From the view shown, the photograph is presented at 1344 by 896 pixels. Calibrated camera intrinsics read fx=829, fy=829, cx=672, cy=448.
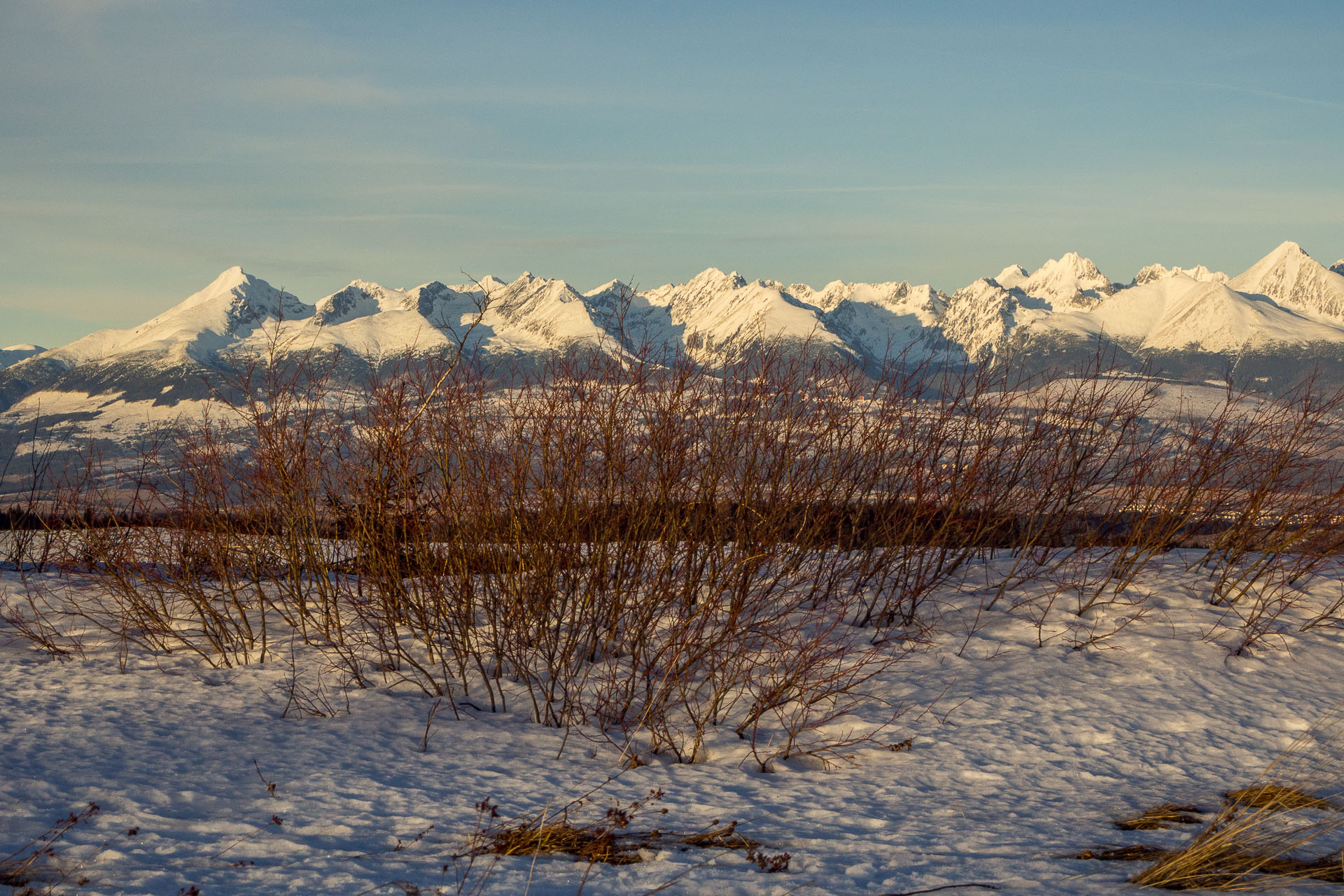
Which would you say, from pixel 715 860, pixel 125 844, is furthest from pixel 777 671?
pixel 125 844

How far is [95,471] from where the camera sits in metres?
9.62

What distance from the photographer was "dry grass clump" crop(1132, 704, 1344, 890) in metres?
3.63

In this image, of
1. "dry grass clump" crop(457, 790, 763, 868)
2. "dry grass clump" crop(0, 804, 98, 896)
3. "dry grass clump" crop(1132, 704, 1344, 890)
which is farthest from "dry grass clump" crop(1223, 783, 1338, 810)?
"dry grass clump" crop(0, 804, 98, 896)

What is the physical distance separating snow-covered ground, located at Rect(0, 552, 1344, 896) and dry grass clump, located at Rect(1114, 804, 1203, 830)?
12 centimetres

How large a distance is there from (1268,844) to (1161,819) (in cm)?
65

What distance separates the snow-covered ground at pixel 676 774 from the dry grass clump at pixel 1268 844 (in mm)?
241

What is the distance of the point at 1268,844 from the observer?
3.99 m

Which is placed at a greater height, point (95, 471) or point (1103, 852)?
point (95, 471)

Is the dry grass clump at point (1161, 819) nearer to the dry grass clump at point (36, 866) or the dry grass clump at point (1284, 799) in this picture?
the dry grass clump at point (1284, 799)

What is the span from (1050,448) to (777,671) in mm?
4090

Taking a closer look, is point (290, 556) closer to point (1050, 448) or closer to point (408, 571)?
point (408, 571)

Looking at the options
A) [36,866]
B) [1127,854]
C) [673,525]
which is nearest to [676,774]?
[673,525]

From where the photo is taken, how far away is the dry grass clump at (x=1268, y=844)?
11.9ft

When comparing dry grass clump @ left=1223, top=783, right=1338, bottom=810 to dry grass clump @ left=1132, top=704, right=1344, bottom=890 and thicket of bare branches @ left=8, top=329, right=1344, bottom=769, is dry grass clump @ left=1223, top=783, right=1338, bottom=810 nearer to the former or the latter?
dry grass clump @ left=1132, top=704, right=1344, bottom=890
